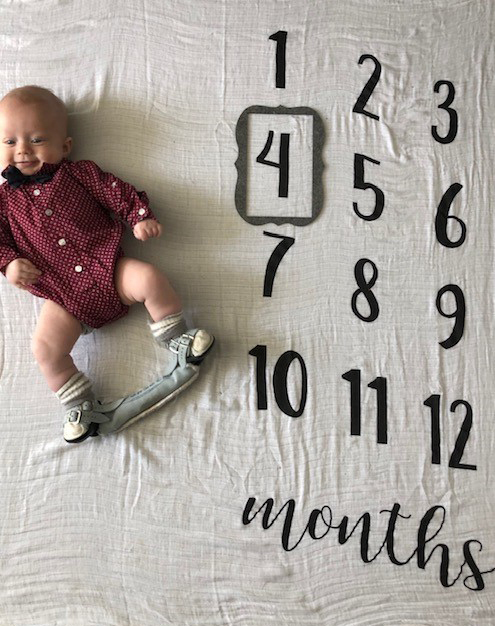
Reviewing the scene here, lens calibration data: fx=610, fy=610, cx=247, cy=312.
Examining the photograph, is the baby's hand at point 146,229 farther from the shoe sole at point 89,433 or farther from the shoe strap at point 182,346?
the shoe sole at point 89,433

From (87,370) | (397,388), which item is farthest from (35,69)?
(397,388)

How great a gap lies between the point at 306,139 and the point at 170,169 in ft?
0.90

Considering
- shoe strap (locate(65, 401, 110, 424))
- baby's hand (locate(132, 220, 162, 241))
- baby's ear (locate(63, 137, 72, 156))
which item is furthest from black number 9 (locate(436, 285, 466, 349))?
baby's ear (locate(63, 137, 72, 156))

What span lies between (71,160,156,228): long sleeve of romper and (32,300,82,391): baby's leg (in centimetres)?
21

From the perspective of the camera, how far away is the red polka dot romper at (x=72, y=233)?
1.11m

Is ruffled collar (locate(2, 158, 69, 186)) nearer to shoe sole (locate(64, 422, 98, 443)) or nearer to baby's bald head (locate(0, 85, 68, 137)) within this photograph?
baby's bald head (locate(0, 85, 68, 137))

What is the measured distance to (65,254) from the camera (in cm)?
111

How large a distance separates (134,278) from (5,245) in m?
0.25

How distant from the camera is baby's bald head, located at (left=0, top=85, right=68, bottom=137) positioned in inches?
43.4

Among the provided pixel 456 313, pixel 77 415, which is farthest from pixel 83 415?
pixel 456 313

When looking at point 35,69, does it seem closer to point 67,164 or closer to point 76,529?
point 67,164

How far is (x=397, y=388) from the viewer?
1167 millimetres

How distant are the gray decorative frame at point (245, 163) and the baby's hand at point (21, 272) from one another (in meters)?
0.40

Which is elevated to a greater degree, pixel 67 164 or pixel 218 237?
pixel 67 164
